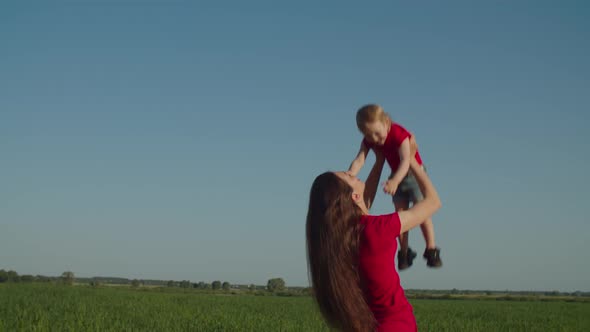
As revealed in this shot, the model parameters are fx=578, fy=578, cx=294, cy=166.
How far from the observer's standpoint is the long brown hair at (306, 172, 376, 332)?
3.06m

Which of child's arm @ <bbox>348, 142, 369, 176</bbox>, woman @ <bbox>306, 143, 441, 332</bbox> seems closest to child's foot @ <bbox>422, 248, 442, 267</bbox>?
child's arm @ <bbox>348, 142, 369, 176</bbox>

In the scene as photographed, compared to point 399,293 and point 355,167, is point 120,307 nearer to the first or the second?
point 355,167

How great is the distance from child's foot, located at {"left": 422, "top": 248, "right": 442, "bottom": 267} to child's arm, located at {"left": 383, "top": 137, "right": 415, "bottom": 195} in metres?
1.00

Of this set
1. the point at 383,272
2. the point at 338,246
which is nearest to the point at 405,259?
the point at 383,272

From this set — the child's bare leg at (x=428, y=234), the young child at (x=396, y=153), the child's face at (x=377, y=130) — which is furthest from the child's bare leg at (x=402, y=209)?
the child's face at (x=377, y=130)

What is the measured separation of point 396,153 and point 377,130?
28 centimetres

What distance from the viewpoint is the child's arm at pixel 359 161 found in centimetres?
480

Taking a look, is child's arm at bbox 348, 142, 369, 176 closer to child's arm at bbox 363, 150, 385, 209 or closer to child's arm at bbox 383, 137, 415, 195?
child's arm at bbox 363, 150, 385, 209

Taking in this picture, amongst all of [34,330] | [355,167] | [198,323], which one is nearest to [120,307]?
[198,323]

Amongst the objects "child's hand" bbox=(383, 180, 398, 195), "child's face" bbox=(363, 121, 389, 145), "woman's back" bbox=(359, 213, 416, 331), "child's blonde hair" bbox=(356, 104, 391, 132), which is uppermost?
"child's blonde hair" bbox=(356, 104, 391, 132)

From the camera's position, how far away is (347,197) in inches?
122

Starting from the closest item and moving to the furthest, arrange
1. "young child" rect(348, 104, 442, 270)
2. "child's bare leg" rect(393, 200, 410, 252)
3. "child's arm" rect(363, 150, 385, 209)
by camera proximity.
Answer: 1. "child's arm" rect(363, 150, 385, 209)
2. "young child" rect(348, 104, 442, 270)
3. "child's bare leg" rect(393, 200, 410, 252)

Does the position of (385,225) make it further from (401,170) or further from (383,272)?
(401,170)

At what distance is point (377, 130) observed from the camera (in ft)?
15.3
